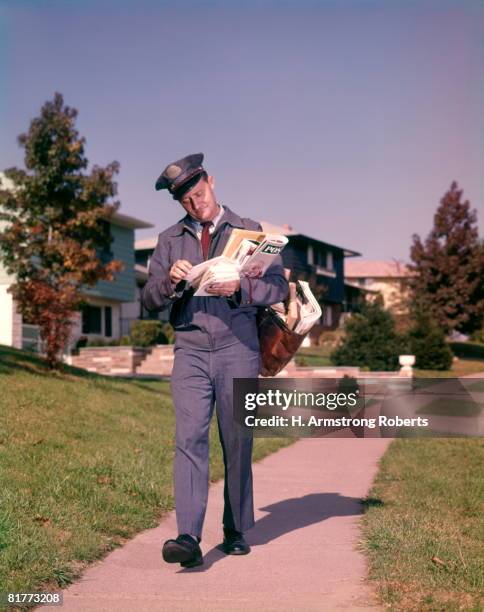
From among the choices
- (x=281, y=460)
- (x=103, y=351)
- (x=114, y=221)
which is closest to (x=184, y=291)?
(x=281, y=460)

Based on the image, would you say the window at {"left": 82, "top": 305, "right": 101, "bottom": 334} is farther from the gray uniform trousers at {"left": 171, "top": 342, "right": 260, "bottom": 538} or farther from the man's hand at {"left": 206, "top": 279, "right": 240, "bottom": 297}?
the man's hand at {"left": 206, "top": 279, "right": 240, "bottom": 297}

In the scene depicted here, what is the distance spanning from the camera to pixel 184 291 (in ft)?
17.6

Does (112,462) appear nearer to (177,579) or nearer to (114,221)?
(177,579)

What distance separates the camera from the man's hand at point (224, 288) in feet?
16.4

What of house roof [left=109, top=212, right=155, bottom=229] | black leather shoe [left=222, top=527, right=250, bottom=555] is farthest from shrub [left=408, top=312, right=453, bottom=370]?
black leather shoe [left=222, top=527, right=250, bottom=555]

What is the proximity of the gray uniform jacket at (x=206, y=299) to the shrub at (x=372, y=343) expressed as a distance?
2582cm

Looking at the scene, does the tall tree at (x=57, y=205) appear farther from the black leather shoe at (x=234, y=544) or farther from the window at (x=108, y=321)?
the window at (x=108, y=321)

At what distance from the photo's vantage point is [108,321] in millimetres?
45781

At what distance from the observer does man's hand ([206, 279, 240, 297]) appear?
16.4ft

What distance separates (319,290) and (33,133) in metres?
29.5

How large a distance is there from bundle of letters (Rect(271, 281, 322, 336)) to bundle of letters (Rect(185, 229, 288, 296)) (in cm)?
69

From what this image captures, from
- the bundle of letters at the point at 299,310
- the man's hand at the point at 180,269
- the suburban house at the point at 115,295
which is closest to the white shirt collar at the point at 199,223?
the man's hand at the point at 180,269

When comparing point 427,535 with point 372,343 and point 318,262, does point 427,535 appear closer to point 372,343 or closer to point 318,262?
point 372,343

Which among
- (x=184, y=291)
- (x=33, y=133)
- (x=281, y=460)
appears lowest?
(x=281, y=460)
